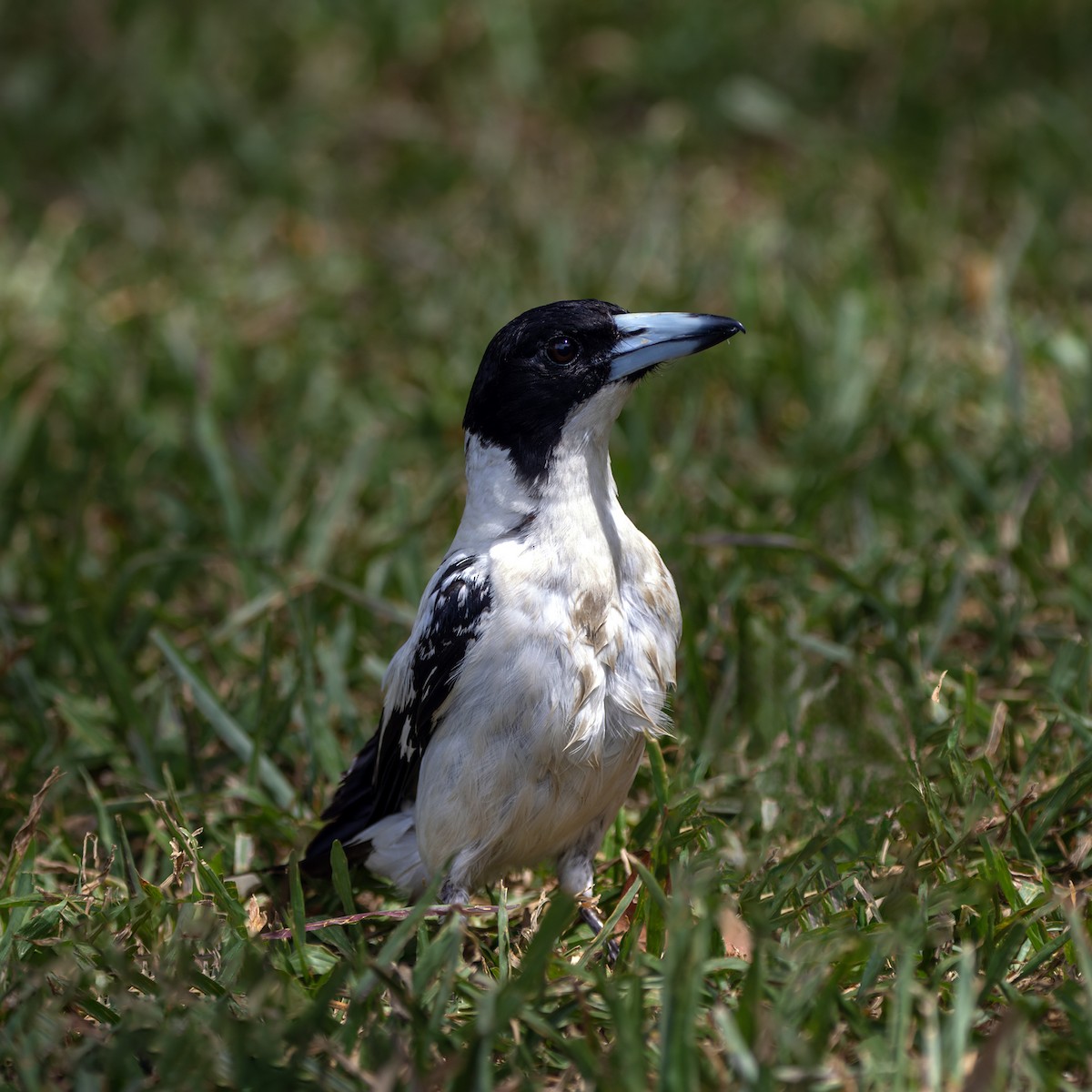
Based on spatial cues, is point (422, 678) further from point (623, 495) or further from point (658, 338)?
point (623, 495)

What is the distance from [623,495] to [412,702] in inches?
68.1

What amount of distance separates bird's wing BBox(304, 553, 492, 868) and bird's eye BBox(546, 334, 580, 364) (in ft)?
1.53

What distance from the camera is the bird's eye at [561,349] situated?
125 inches

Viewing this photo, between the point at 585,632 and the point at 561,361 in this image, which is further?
the point at 561,361

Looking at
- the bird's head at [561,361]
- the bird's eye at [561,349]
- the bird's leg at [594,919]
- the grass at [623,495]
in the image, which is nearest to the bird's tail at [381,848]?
the grass at [623,495]

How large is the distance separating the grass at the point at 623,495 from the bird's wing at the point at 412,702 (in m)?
0.21

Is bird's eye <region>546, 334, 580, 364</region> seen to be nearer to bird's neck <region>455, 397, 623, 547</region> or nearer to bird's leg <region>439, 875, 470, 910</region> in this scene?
bird's neck <region>455, 397, 623, 547</region>

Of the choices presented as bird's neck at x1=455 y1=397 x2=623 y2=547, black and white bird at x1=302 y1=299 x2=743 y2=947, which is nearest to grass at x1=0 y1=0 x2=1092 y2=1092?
black and white bird at x1=302 y1=299 x2=743 y2=947

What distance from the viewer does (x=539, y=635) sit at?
297 cm

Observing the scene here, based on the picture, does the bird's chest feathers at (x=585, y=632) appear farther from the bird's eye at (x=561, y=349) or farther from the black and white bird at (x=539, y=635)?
the bird's eye at (x=561, y=349)

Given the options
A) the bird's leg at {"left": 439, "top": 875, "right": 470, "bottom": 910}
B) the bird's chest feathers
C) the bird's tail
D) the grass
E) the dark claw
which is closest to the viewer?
the grass

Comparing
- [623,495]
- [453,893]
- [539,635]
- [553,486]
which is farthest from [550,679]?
[623,495]

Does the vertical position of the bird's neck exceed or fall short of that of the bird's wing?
it exceeds it

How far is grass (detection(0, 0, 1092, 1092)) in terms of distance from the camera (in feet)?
8.72
